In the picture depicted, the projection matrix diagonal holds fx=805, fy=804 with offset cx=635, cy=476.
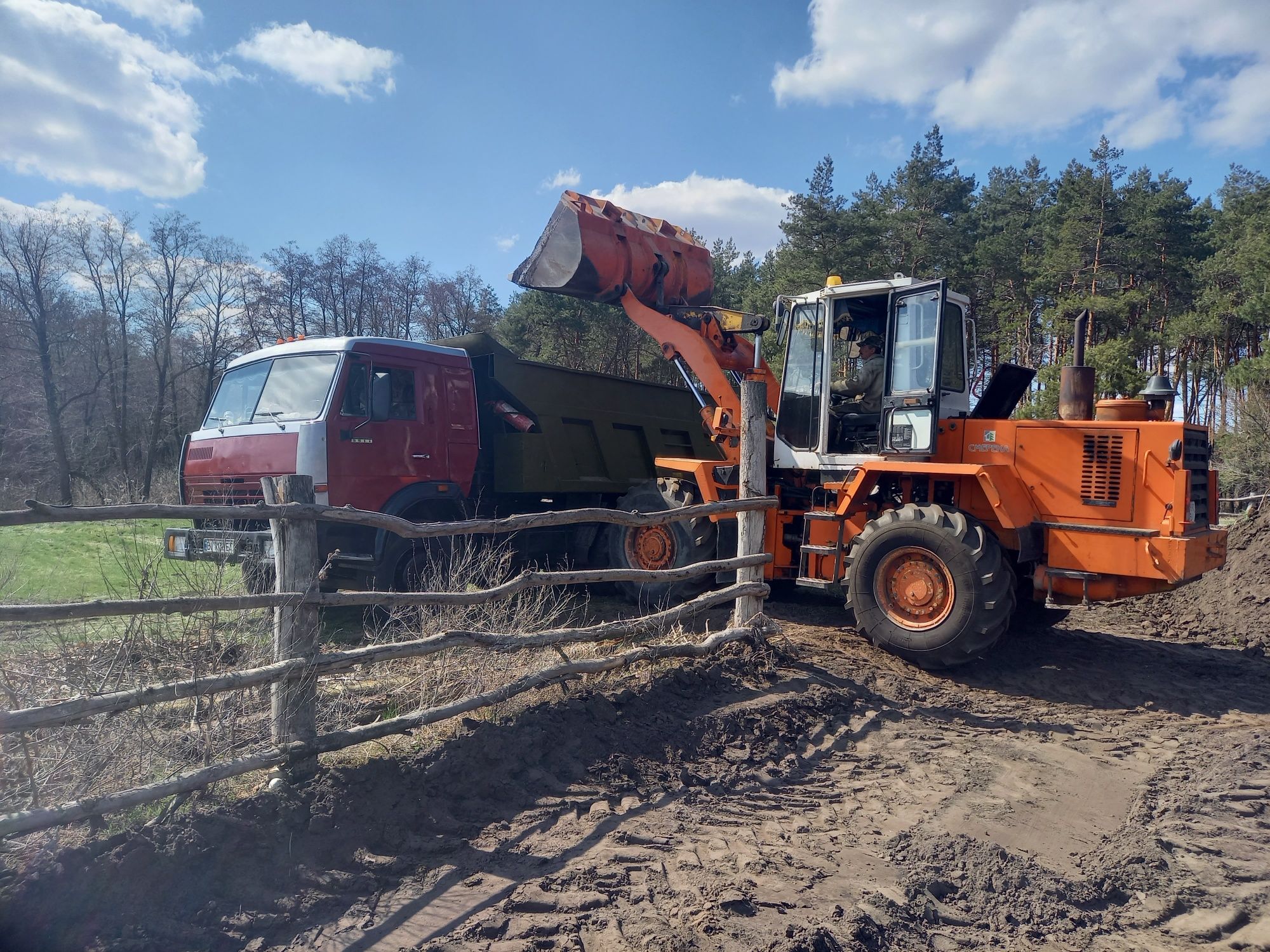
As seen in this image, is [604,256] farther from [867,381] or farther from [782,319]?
[867,381]

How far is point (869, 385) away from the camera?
7.28m

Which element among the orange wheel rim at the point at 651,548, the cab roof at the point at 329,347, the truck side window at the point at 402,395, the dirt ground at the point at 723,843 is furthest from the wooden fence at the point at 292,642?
the cab roof at the point at 329,347

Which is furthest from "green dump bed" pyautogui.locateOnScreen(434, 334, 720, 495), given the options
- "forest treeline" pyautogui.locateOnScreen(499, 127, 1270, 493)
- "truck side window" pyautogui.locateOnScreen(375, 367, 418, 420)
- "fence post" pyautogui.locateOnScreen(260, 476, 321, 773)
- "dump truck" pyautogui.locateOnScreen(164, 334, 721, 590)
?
"forest treeline" pyautogui.locateOnScreen(499, 127, 1270, 493)

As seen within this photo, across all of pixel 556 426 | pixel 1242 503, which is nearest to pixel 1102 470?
pixel 556 426

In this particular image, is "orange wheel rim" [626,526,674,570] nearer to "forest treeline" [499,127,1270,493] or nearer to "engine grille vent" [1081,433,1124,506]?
"engine grille vent" [1081,433,1124,506]

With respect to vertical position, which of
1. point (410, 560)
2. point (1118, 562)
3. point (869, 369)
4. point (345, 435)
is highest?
point (869, 369)

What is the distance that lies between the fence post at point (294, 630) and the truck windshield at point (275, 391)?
3.62 meters

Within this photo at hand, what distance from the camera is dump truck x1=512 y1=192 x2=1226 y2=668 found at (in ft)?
19.4

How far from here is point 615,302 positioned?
8938 millimetres

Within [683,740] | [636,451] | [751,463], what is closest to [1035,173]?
[636,451]

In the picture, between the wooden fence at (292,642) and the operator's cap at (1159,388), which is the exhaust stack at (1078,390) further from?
the wooden fence at (292,642)

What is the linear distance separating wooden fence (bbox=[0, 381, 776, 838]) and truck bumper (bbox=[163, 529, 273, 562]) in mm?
1998

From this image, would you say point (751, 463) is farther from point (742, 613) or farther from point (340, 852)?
point (340, 852)

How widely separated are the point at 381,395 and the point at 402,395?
24 centimetres
